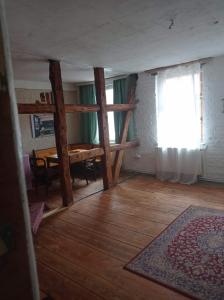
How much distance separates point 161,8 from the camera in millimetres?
2000

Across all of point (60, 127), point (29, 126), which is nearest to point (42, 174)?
point (60, 127)

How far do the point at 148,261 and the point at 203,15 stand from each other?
240 centimetres

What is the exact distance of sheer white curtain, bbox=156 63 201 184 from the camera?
431cm

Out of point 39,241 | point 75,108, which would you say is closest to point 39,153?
point 75,108

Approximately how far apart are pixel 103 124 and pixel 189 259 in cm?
276

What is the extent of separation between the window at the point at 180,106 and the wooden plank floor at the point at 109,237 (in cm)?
92

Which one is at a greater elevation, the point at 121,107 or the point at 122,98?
the point at 122,98

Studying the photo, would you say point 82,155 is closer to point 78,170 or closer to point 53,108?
point 53,108

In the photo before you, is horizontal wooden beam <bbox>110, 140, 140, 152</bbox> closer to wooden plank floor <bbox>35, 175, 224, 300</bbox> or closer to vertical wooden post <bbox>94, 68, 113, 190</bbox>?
vertical wooden post <bbox>94, 68, 113, 190</bbox>

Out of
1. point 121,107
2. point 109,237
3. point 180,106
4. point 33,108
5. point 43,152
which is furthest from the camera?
point 43,152

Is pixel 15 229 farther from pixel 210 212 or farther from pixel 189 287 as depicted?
pixel 210 212

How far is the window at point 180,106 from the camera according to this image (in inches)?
169

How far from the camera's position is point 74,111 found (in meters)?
3.86

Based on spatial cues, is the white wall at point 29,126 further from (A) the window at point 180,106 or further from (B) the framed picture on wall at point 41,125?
(A) the window at point 180,106
